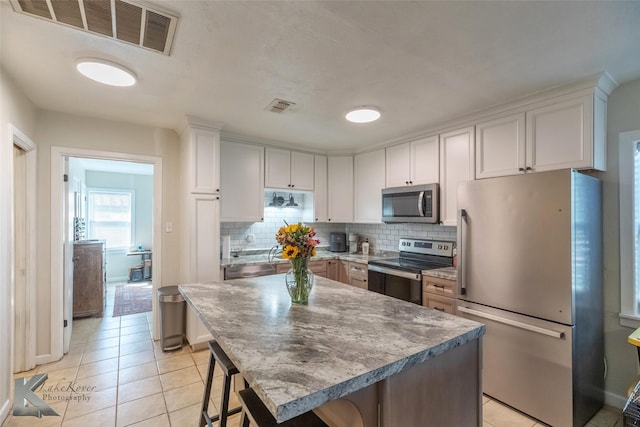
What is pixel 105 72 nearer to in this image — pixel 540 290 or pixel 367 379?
pixel 367 379

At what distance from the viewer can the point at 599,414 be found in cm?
212

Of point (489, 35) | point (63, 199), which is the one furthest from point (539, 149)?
point (63, 199)

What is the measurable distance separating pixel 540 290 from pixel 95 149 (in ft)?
13.5

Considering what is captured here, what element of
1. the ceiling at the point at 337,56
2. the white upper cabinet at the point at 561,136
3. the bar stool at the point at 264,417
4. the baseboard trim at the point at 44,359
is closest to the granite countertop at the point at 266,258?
the ceiling at the point at 337,56

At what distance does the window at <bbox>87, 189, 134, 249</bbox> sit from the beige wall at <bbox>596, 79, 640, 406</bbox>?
8103 millimetres

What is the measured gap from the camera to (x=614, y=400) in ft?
7.17

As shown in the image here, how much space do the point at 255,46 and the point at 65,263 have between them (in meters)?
2.95

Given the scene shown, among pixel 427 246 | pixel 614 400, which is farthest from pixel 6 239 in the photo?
pixel 614 400

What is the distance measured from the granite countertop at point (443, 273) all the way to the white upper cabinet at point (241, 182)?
207 cm

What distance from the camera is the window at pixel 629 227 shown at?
2121 mm

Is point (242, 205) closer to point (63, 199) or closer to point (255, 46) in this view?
point (63, 199)

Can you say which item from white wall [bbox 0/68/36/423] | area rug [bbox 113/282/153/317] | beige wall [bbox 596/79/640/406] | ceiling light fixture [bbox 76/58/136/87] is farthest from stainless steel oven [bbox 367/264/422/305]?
area rug [bbox 113/282/153/317]

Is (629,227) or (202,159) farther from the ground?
(202,159)

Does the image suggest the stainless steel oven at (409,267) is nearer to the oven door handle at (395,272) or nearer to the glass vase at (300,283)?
the oven door handle at (395,272)
